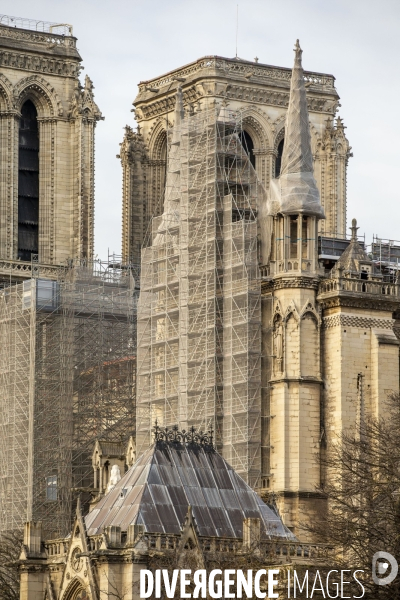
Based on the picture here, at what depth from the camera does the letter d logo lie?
6328 cm

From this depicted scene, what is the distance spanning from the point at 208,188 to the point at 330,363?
31.3ft

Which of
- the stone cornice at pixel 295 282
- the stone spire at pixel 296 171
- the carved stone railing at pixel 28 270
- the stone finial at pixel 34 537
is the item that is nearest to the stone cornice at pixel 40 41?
the carved stone railing at pixel 28 270

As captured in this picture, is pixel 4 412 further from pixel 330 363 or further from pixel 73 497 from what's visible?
pixel 330 363

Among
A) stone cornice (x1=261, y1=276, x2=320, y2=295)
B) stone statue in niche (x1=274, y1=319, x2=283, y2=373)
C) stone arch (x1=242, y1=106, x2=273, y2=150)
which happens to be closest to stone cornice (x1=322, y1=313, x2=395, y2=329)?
stone cornice (x1=261, y1=276, x2=320, y2=295)

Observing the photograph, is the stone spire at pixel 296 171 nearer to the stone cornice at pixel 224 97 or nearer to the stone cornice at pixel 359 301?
the stone cornice at pixel 359 301

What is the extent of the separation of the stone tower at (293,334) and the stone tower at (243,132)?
22022 millimetres

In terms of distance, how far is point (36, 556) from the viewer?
72.3 metres

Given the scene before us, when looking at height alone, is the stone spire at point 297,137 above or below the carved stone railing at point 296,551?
above

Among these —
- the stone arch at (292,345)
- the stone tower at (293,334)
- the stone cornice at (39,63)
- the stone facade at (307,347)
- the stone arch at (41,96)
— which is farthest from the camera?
the stone arch at (41,96)

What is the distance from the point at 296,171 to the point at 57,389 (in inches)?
599

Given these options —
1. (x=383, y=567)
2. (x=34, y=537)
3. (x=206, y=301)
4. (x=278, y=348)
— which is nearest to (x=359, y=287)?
(x=278, y=348)

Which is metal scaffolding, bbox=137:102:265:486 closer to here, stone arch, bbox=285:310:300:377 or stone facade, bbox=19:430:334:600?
stone arch, bbox=285:310:300:377

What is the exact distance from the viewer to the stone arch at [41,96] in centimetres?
11231

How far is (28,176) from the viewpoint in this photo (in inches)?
4466
